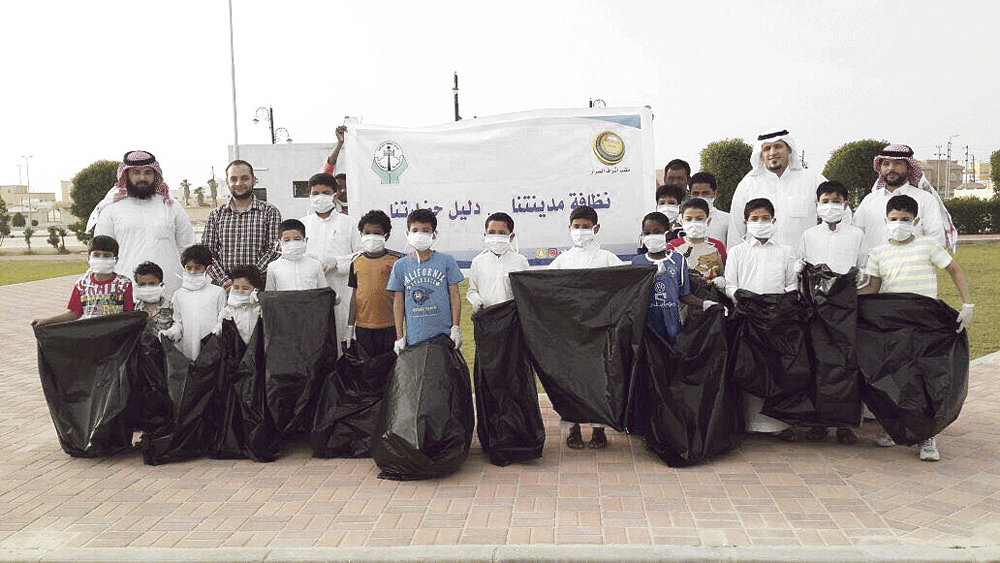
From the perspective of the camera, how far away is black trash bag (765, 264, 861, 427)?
508 cm

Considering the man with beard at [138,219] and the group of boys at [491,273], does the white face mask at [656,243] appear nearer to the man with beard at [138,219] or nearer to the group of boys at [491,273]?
the group of boys at [491,273]

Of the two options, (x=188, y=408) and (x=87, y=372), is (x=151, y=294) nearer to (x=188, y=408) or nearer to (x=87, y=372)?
(x=87, y=372)

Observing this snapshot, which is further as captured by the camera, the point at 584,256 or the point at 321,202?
the point at 321,202

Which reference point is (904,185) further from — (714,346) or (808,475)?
(808,475)

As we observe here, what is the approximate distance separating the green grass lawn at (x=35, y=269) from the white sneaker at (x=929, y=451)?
23.1m

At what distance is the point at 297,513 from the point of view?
4359mm

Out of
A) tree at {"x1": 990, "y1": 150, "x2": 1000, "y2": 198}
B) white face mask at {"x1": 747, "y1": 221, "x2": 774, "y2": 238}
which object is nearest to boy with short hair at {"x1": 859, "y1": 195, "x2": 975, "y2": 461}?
white face mask at {"x1": 747, "y1": 221, "x2": 774, "y2": 238}

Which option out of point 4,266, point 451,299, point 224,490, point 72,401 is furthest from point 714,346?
point 4,266

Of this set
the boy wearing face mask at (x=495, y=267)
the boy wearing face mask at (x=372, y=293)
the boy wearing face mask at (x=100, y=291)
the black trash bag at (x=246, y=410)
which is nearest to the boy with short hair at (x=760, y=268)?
the boy wearing face mask at (x=495, y=267)

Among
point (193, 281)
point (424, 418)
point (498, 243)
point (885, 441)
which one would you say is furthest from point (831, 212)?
point (193, 281)

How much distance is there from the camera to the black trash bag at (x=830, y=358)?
5082 millimetres

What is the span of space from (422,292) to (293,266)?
3.52 ft

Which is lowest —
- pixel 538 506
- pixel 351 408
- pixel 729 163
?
pixel 538 506

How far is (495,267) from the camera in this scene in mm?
5508
